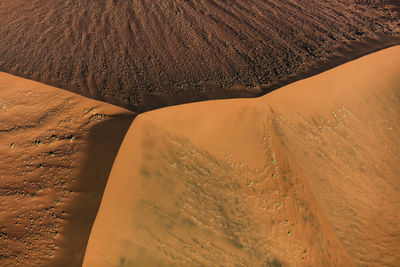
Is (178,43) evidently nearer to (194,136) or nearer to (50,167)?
(194,136)

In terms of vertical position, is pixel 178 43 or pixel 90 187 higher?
pixel 178 43

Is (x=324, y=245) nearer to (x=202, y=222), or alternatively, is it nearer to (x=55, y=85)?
(x=202, y=222)

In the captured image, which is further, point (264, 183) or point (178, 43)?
point (178, 43)

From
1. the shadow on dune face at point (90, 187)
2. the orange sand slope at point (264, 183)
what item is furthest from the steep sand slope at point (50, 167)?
the orange sand slope at point (264, 183)

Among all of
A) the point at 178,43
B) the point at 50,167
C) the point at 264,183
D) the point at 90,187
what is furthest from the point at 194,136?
the point at 178,43

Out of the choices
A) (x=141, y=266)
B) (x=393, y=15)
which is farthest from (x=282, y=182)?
(x=393, y=15)

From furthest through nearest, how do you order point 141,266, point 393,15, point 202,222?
point 393,15 < point 202,222 < point 141,266

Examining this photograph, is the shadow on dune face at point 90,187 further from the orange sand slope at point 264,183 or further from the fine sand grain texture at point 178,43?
the fine sand grain texture at point 178,43

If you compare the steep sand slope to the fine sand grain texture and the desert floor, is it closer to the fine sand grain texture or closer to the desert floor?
the desert floor
